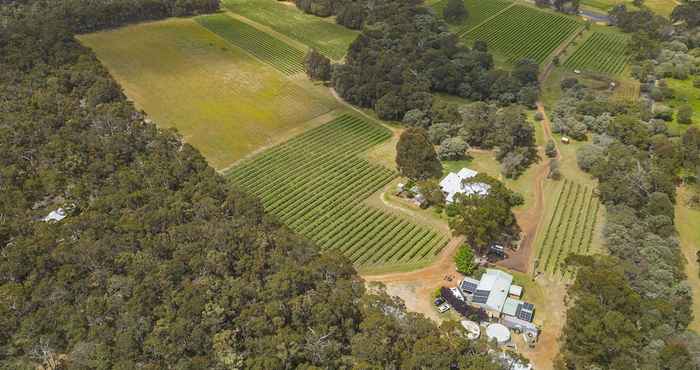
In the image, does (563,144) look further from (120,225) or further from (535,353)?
(120,225)

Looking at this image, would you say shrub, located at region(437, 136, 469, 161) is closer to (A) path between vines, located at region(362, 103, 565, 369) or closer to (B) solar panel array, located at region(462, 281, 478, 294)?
(A) path between vines, located at region(362, 103, 565, 369)

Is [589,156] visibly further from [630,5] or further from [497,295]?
[630,5]

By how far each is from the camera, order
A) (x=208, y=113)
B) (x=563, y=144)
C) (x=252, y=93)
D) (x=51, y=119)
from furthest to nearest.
A: (x=252, y=93) < (x=208, y=113) < (x=563, y=144) < (x=51, y=119)

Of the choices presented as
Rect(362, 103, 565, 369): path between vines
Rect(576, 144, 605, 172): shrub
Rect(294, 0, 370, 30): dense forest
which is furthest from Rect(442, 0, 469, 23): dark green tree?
Rect(362, 103, 565, 369): path between vines

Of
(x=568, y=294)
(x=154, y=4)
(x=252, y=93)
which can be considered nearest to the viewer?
(x=568, y=294)

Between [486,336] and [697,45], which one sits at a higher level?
[697,45]

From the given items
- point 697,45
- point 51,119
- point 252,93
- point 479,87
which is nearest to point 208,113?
point 252,93
